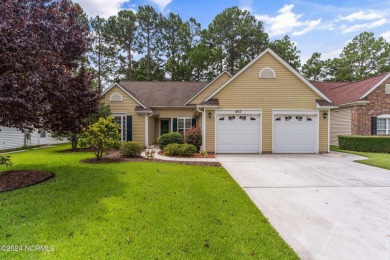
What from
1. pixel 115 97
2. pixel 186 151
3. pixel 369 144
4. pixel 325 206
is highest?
pixel 115 97

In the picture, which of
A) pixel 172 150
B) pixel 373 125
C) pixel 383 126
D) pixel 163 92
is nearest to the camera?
pixel 172 150

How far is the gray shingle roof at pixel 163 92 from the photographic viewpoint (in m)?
18.4

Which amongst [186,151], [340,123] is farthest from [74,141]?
[340,123]

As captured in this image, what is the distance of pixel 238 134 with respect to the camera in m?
13.0

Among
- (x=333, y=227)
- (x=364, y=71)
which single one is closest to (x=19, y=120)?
(x=333, y=227)

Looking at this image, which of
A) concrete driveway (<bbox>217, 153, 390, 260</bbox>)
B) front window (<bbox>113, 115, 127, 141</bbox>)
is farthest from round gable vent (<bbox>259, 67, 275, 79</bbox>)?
front window (<bbox>113, 115, 127, 141</bbox>)

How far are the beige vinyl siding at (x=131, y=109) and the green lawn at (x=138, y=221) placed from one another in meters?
9.24

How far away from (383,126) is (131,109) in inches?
724

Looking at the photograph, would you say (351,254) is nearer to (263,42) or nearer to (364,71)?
(263,42)

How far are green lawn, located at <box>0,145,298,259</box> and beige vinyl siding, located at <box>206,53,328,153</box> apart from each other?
23.4 feet

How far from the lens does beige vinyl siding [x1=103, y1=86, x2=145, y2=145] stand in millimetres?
16031

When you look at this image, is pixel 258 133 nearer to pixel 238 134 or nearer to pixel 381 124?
pixel 238 134

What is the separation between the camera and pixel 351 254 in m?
3.13

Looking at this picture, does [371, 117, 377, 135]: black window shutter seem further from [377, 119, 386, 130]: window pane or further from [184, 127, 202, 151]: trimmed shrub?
[184, 127, 202, 151]: trimmed shrub
